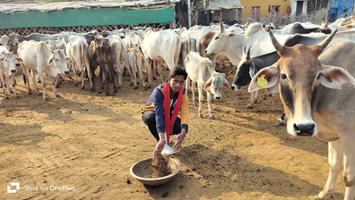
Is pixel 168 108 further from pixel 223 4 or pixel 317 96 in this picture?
pixel 223 4

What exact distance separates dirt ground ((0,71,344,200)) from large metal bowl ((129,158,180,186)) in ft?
0.48

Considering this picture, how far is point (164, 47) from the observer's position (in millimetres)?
8609

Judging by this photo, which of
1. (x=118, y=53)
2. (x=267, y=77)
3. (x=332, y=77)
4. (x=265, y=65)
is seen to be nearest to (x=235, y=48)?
(x=265, y=65)

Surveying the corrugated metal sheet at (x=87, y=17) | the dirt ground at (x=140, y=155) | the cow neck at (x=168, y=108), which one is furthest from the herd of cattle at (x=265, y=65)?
the corrugated metal sheet at (x=87, y=17)

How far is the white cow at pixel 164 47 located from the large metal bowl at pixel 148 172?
4567 mm

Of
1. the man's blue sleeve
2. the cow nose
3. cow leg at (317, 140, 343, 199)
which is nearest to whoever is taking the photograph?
the cow nose

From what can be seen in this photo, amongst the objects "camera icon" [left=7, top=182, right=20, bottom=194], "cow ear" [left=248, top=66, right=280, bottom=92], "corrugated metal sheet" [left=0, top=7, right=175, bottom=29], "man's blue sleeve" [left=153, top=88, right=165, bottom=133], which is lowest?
Answer: "camera icon" [left=7, top=182, right=20, bottom=194]

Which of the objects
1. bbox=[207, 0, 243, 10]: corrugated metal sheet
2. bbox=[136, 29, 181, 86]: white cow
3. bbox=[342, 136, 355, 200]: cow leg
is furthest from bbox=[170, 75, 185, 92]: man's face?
bbox=[207, 0, 243, 10]: corrugated metal sheet

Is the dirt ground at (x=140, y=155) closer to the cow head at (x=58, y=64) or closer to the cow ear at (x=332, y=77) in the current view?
the cow head at (x=58, y=64)

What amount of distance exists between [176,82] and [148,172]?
136 centimetres

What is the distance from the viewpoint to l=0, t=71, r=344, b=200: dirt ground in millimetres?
4059

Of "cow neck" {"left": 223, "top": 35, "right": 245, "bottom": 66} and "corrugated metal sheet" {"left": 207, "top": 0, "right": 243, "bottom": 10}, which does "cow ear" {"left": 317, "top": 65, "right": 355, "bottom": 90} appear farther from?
"corrugated metal sheet" {"left": 207, "top": 0, "right": 243, "bottom": 10}

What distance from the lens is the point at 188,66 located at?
23.2ft

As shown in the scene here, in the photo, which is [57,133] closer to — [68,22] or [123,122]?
[123,122]
